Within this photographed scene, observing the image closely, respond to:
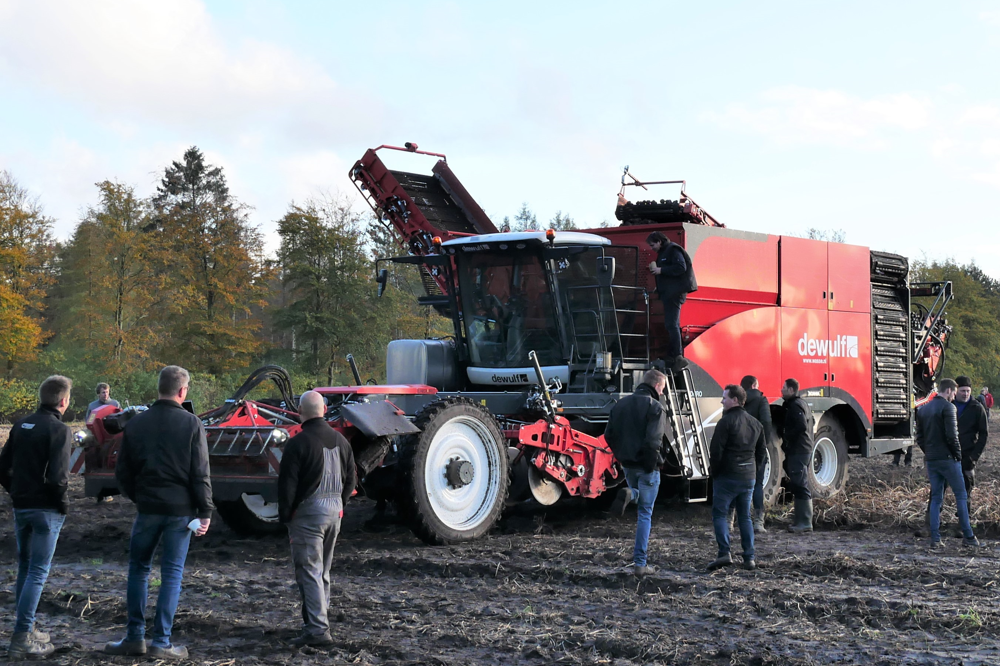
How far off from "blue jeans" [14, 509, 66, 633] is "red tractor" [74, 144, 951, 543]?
231 centimetres

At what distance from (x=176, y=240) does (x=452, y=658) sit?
30.7 m

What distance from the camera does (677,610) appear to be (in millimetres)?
6547

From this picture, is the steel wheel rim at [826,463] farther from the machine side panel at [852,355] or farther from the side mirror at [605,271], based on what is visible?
the side mirror at [605,271]

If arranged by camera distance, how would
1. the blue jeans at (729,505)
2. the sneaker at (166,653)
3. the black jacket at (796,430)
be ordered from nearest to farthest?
the sneaker at (166,653), the blue jeans at (729,505), the black jacket at (796,430)

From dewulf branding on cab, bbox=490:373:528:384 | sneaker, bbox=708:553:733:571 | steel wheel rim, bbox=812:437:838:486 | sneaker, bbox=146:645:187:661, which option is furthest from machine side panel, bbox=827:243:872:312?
sneaker, bbox=146:645:187:661

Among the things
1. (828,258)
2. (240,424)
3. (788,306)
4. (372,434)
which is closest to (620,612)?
(372,434)

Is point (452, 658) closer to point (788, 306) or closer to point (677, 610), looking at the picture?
point (677, 610)

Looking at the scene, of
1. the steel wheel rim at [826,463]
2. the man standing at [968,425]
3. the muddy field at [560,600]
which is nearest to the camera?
the muddy field at [560,600]

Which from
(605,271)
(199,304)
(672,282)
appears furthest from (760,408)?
(199,304)

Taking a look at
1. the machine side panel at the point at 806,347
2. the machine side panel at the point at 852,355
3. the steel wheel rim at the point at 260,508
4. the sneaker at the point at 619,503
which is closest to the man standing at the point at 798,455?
the machine side panel at the point at 806,347

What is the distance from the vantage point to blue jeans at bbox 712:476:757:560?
805cm

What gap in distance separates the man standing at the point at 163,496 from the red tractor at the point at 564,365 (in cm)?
258

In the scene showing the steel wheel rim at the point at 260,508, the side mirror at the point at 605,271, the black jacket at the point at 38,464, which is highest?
the side mirror at the point at 605,271

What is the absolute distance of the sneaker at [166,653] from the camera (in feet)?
17.5
